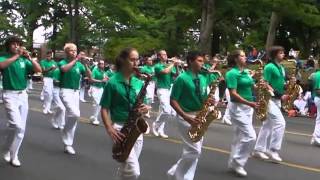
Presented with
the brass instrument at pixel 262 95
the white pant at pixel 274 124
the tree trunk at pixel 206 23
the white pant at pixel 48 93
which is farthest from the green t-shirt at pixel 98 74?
the tree trunk at pixel 206 23

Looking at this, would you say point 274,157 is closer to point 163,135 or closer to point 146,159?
point 146,159

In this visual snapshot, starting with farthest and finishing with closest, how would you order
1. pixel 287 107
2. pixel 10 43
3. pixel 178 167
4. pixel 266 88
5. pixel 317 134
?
pixel 317 134 < pixel 287 107 < pixel 266 88 < pixel 10 43 < pixel 178 167

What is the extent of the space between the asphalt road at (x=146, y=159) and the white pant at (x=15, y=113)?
44cm

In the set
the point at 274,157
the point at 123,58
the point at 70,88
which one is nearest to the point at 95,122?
the point at 70,88

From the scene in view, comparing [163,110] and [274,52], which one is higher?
[274,52]

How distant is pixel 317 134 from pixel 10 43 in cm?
695

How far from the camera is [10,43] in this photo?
9367 millimetres

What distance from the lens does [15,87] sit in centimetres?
941

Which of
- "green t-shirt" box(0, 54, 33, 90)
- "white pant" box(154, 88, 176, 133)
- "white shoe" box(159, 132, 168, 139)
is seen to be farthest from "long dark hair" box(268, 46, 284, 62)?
"green t-shirt" box(0, 54, 33, 90)

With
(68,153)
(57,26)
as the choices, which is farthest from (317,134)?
(57,26)

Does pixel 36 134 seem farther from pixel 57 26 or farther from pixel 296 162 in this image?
pixel 57 26

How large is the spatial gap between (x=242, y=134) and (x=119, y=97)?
139 inches

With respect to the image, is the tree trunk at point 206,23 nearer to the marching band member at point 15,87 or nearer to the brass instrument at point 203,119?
the marching band member at point 15,87

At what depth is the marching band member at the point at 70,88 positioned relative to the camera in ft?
35.6
